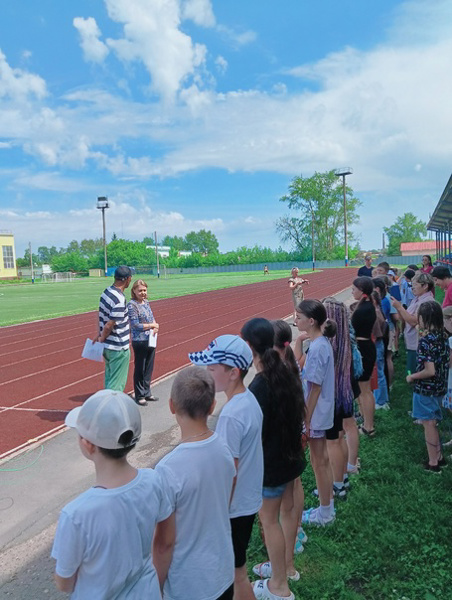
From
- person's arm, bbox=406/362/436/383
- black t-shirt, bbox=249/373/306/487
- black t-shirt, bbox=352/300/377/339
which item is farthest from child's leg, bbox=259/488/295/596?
black t-shirt, bbox=352/300/377/339

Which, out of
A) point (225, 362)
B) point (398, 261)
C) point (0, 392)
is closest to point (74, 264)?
point (398, 261)

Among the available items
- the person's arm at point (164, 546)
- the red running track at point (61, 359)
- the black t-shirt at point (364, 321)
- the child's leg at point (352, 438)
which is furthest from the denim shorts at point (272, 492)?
the red running track at point (61, 359)

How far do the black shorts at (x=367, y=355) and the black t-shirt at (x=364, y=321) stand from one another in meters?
0.08

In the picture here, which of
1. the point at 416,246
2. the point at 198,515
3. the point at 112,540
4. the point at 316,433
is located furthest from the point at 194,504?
the point at 416,246

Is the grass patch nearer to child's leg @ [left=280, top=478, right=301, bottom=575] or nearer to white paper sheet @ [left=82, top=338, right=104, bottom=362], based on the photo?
child's leg @ [left=280, top=478, right=301, bottom=575]

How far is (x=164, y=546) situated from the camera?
1992 millimetres

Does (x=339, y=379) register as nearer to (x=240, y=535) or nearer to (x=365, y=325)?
(x=365, y=325)

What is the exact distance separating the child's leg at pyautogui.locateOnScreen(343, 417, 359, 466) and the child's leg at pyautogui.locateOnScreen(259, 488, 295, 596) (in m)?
1.78

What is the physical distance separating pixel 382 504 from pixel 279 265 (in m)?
89.7

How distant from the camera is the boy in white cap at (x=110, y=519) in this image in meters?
1.65

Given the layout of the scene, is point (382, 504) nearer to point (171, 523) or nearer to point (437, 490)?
point (437, 490)

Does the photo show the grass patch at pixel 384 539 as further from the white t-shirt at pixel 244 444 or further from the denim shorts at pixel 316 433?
the white t-shirt at pixel 244 444

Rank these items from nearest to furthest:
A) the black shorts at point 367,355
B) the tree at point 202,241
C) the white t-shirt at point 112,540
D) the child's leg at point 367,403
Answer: the white t-shirt at point 112,540
the black shorts at point 367,355
the child's leg at point 367,403
the tree at point 202,241

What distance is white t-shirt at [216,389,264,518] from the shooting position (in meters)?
2.42
